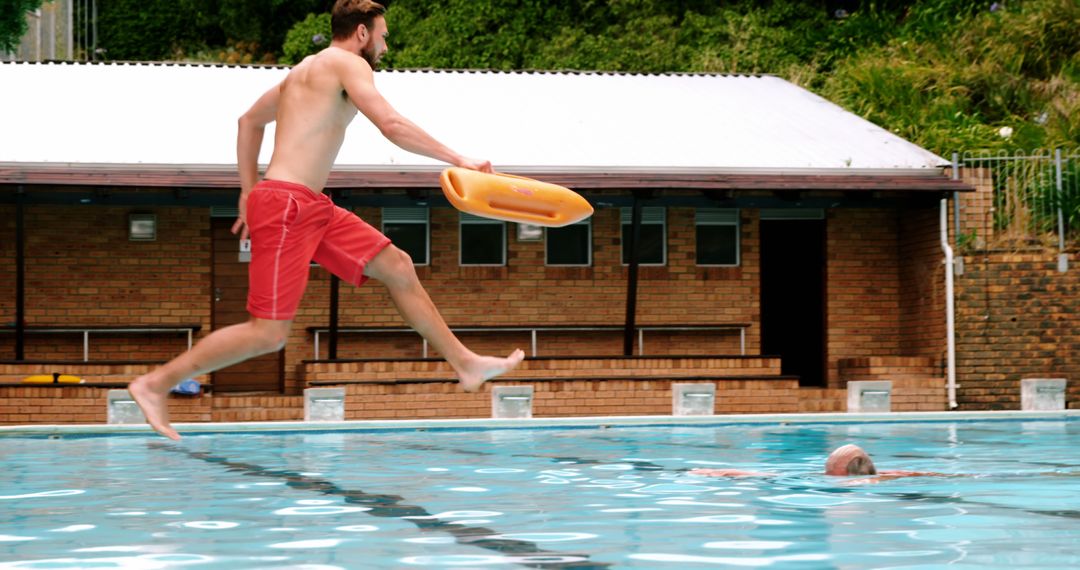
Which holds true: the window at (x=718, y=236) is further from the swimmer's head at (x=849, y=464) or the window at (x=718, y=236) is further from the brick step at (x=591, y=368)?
the swimmer's head at (x=849, y=464)

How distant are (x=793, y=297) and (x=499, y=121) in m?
5.64

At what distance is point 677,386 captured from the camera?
50.9 ft

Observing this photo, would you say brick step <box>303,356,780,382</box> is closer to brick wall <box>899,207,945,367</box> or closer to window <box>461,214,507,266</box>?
window <box>461,214,507,266</box>

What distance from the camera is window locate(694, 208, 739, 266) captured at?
19859mm

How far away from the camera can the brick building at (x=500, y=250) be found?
16891 mm

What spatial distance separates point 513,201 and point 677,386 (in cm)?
978

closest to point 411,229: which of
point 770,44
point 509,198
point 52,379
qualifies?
point 52,379

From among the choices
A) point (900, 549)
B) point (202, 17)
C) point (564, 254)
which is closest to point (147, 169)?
point (564, 254)

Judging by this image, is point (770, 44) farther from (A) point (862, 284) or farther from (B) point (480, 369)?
(B) point (480, 369)

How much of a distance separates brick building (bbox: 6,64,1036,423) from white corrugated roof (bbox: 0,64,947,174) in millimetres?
53

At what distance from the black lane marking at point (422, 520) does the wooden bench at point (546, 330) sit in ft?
29.7

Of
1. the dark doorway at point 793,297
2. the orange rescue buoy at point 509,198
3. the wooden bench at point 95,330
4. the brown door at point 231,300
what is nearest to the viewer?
the orange rescue buoy at point 509,198

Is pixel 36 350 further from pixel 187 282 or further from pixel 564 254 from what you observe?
pixel 564 254

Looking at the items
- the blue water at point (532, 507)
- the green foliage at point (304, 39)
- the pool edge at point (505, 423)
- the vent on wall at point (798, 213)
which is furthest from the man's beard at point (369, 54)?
the green foliage at point (304, 39)
